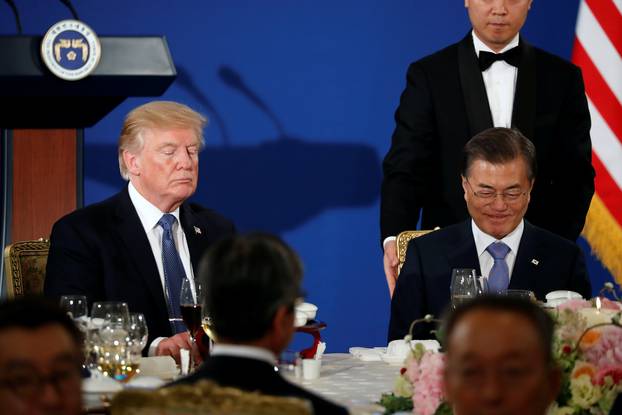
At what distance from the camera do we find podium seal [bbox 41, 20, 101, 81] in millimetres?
4000

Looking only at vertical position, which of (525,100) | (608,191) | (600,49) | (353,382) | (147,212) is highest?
Answer: (600,49)

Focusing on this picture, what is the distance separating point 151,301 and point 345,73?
8.26 feet

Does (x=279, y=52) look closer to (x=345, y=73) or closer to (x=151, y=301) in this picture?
(x=345, y=73)

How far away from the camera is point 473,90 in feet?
17.3

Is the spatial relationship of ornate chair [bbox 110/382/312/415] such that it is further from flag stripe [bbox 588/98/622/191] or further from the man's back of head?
flag stripe [bbox 588/98/622/191]

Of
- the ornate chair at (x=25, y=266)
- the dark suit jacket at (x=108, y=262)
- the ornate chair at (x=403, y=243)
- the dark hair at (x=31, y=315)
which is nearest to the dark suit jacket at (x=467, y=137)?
the ornate chair at (x=403, y=243)

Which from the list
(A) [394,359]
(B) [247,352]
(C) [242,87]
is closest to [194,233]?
(A) [394,359]

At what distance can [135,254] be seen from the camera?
4082mm

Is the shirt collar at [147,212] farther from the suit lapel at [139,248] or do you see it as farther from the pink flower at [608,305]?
the pink flower at [608,305]

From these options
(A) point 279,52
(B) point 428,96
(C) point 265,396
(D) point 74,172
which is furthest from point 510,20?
(C) point 265,396

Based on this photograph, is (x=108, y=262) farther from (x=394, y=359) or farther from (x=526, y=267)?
(x=526, y=267)

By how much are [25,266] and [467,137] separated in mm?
1853

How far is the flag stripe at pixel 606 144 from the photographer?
20.0ft

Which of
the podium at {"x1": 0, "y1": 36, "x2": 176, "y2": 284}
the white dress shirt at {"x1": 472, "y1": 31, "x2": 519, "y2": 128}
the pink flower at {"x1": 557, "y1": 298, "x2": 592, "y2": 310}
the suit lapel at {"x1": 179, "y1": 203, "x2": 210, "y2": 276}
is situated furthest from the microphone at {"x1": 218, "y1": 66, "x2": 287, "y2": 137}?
the pink flower at {"x1": 557, "y1": 298, "x2": 592, "y2": 310}
